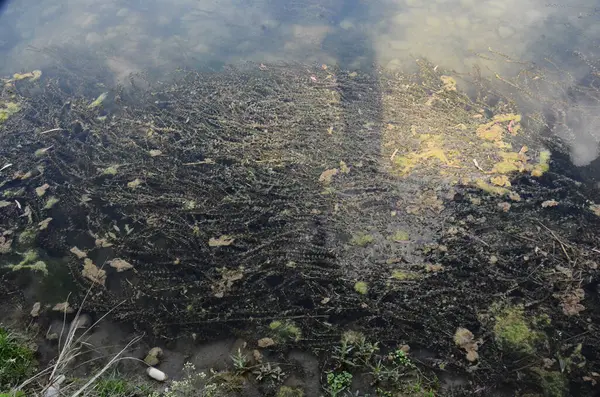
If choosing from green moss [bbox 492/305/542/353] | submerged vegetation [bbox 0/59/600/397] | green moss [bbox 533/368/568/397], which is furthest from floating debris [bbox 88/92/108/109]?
green moss [bbox 533/368/568/397]

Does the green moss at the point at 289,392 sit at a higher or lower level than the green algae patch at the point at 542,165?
lower

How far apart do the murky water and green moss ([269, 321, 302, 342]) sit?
12.5ft

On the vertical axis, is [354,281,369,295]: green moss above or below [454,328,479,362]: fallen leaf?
above

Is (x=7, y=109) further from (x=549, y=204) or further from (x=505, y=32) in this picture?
(x=505, y=32)

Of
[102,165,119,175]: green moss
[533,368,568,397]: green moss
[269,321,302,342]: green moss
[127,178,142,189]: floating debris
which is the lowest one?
[533,368,568,397]: green moss

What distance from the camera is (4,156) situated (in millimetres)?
4547

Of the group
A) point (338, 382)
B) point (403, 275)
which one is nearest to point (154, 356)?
point (338, 382)

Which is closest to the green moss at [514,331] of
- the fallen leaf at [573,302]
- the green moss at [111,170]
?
the fallen leaf at [573,302]

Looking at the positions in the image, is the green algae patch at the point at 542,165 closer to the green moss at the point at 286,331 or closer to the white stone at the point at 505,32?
the white stone at the point at 505,32

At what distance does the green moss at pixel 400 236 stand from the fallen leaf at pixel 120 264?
232 centimetres

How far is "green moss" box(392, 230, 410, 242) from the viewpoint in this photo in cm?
344

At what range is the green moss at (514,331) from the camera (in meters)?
2.81

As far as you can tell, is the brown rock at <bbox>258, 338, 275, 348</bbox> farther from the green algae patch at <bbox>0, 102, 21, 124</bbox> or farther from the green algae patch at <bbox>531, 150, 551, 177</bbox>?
the green algae patch at <bbox>0, 102, 21, 124</bbox>

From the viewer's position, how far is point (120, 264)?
352 cm
